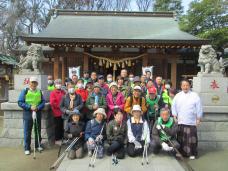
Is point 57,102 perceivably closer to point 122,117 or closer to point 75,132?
point 75,132

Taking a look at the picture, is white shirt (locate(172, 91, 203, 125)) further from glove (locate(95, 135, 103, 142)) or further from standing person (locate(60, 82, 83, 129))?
standing person (locate(60, 82, 83, 129))

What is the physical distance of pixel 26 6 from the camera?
3050 cm

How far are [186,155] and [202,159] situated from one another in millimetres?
329

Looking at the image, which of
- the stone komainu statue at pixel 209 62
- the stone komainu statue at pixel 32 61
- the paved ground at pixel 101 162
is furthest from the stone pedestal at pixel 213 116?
the stone komainu statue at pixel 32 61

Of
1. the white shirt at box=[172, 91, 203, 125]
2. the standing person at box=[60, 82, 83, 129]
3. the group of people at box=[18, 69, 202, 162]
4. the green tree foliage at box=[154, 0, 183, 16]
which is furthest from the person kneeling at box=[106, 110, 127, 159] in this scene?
the green tree foliage at box=[154, 0, 183, 16]

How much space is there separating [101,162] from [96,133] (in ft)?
2.09

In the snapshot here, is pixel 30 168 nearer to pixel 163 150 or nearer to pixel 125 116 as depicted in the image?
pixel 125 116

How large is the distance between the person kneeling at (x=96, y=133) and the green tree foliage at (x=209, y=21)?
50.8 feet

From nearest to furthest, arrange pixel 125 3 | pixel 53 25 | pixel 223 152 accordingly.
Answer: pixel 223 152, pixel 53 25, pixel 125 3

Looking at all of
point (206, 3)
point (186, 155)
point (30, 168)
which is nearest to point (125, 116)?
point (186, 155)

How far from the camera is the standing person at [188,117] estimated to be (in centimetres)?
601

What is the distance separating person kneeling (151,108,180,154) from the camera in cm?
575

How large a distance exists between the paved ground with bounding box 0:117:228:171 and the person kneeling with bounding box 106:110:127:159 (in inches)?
7.0

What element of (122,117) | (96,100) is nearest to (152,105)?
(122,117)
